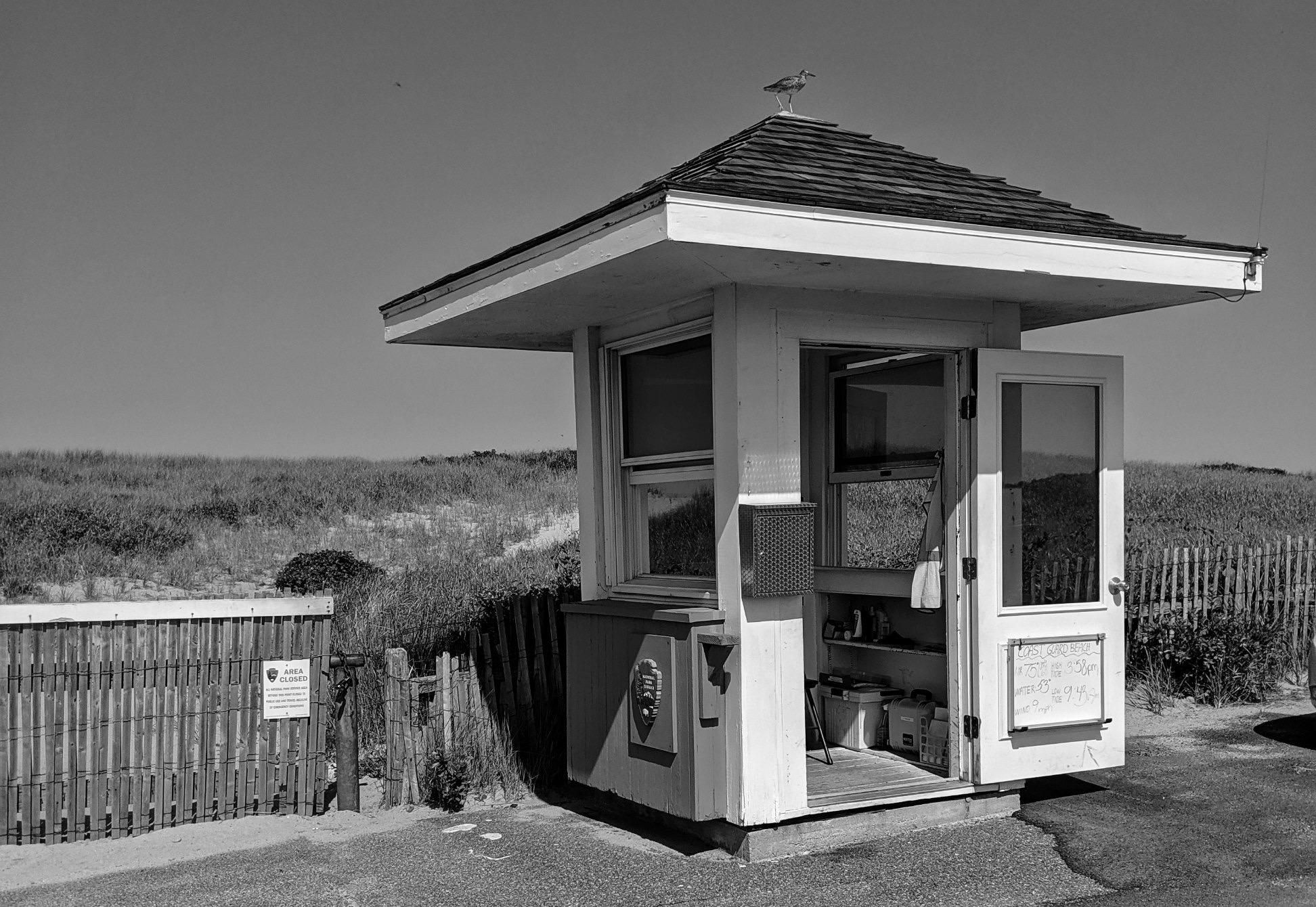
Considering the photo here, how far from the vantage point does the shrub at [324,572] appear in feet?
52.4

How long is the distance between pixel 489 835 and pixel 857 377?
4101mm

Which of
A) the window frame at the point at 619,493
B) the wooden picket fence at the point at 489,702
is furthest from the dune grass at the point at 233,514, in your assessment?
the window frame at the point at 619,493

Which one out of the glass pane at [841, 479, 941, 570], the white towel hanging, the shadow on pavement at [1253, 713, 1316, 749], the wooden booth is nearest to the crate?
the wooden booth

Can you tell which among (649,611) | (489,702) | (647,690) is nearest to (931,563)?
(649,611)

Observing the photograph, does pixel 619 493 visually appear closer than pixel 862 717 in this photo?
Yes

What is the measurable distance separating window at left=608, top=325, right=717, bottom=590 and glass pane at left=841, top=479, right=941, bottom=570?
1778 millimetres

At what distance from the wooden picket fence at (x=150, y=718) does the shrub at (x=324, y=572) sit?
723 cm

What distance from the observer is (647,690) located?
23.8ft

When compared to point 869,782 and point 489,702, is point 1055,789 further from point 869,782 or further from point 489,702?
point 489,702

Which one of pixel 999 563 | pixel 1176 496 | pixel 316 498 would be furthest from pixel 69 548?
pixel 1176 496

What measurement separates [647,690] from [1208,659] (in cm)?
635

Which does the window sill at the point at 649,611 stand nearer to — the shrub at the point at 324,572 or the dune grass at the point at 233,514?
the shrub at the point at 324,572

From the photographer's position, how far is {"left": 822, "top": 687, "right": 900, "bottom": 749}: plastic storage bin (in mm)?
8836

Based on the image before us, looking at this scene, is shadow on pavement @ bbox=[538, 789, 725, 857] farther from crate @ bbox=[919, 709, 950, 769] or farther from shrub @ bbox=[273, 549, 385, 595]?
shrub @ bbox=[273, 549, 385, 595]
